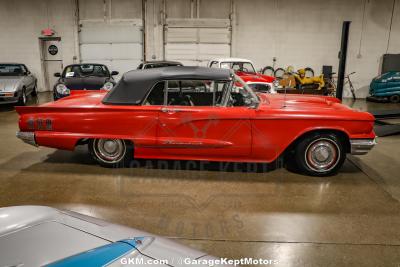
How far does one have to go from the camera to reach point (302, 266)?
8.70 feet

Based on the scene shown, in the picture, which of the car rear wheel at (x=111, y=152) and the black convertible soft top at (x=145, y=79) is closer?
the black convertible soft top at (x=145, y=79)

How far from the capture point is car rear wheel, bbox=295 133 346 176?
14.4 feet

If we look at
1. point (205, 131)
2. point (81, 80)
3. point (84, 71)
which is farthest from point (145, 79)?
point (84, 71)

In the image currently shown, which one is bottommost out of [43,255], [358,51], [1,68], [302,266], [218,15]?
[302,266]

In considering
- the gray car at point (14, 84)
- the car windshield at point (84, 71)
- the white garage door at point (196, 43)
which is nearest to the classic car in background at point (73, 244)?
the car windshield at point (84, 71)

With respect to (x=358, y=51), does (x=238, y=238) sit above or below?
below

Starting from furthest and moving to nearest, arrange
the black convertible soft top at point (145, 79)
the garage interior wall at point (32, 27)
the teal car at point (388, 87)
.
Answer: the garage interior wall at point (32, 27)
the teal car at point (388, 87)
the black convertible soft top at point (145, 79)

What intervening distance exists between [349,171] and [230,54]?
1006cm

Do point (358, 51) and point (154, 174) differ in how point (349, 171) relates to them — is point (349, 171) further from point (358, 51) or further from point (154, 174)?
point (358, 51)

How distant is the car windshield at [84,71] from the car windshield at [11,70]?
1962 mm

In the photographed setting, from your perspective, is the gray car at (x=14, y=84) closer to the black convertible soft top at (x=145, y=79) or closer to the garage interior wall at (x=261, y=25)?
the garage interior wall at (x=261, y=25)

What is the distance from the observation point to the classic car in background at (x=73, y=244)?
1.48m

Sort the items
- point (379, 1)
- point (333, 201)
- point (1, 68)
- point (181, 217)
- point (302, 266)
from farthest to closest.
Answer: point (379, 1) < point (1, 68) < point (333, 201) < point (181, 217) < point (302, 266)

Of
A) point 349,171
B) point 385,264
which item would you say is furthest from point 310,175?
point 385,264
